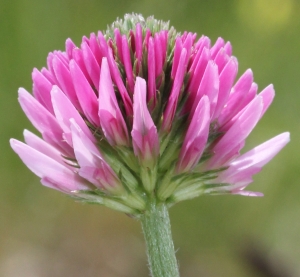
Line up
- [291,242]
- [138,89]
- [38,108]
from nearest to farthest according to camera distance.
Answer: [138,89] < [38,108] < [291,242]

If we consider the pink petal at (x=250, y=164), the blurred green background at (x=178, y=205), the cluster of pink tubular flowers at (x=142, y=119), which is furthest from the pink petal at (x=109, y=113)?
the blurred green background at (x=178, y=205)

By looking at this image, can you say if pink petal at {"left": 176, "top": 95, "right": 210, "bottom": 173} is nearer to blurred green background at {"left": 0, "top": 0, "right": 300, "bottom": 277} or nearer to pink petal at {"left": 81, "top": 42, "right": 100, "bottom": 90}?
pink petal at {"left": 81, "top": 42, "right": 100, "bottom": 90}

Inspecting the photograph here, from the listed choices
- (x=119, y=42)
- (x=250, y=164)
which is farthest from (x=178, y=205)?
(x=119, y=42)

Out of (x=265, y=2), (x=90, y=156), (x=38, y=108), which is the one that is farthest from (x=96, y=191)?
(x=265, y=2)

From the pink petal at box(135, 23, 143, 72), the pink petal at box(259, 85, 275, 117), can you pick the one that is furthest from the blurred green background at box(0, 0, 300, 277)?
the pink petal at box(135, 23, 143, 72)

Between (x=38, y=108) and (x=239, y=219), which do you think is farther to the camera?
(x=239, y=219)

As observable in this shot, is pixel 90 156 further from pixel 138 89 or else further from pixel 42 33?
pixel 42 33
